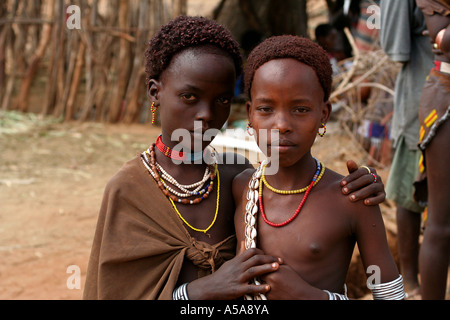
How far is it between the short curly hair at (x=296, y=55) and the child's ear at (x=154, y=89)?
1.23ft

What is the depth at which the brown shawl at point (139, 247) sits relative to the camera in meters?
1.78

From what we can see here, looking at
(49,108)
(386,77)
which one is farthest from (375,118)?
(49,108)

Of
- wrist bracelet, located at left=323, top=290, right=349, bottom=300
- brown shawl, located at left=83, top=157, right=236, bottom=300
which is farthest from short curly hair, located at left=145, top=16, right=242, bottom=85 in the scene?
wrist bracelet, located at left=323, top=290, right=349, bottom=300

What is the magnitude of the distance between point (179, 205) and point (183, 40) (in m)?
0.63

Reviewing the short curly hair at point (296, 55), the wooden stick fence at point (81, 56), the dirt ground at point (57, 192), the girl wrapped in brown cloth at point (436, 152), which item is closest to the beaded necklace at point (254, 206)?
the short curly hair at point (296, 55)

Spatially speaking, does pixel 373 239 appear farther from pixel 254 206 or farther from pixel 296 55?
pixel 296 55

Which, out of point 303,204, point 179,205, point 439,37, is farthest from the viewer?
point 439,37

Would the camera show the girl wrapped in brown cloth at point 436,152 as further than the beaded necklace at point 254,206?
Yes

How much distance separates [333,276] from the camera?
5.73 ft

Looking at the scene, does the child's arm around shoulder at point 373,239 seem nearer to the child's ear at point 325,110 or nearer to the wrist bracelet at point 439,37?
the child's ear at point 325,110

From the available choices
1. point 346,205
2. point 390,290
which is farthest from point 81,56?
point 390,290

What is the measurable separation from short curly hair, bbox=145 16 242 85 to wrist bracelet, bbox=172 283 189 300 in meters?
0.81

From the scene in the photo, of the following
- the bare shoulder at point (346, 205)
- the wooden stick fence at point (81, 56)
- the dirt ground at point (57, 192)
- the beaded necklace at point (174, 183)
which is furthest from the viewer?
the wooden stick fence at point (81, 56)

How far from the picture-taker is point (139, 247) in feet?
5.82
